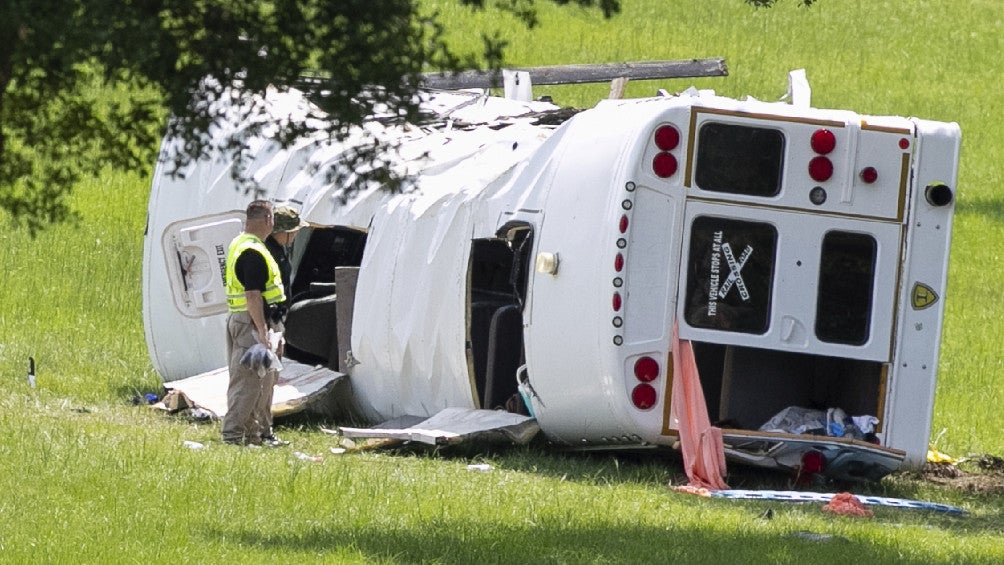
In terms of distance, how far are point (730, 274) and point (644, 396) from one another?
923 millimetres

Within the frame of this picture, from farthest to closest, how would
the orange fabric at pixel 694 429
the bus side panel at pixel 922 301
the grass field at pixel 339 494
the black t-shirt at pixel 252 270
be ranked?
the black t-shirt at pixel 252 270
the bus side panel at pixel 922 301
the orange fabric at pixel 694 429
the grass field at pixel 339 494

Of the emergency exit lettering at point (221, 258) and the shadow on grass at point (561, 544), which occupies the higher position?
the emergency exit lettering at point (221, 258)

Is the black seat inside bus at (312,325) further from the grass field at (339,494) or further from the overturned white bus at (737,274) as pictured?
the overturned white bus at (737,274)

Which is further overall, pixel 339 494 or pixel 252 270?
pixel 252 270

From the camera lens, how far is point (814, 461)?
11.0 meters

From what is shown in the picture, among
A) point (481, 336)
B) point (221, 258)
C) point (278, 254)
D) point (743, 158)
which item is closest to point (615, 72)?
point (221, 258)

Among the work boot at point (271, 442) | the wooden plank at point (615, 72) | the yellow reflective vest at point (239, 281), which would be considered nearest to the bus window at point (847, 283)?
the yellow reflective vest at point (239, 281)

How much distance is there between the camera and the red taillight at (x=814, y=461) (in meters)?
11.0

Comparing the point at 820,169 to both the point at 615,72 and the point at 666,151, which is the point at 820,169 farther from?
the point at 615,72

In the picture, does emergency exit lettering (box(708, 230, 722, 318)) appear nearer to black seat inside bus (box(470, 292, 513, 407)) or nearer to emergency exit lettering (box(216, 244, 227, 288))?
black seat inside bus (box(470, 292, 513, 407))

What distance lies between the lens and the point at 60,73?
6.14 metres

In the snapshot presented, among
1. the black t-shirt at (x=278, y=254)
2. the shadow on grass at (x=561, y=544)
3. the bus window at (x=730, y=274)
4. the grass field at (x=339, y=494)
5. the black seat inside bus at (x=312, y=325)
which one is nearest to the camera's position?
the shadow on grass at (x=561, y=544)

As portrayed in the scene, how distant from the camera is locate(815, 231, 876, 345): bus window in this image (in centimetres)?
1116

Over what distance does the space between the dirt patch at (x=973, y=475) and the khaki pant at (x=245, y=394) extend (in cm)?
435
